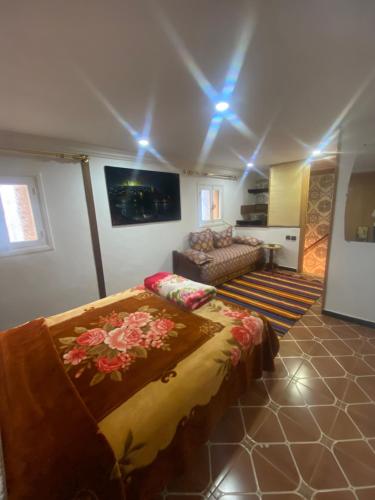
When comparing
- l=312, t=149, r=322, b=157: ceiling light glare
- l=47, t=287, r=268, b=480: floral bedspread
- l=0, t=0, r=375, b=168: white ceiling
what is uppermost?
l=0, t=0, r=375, b=168: white ceiling

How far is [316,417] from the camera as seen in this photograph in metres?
1.41

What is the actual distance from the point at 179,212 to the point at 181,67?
2667 millimetres

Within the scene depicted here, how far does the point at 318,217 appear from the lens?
488cm

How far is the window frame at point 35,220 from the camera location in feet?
7.31

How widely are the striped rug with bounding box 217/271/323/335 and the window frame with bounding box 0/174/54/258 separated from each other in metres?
2.62

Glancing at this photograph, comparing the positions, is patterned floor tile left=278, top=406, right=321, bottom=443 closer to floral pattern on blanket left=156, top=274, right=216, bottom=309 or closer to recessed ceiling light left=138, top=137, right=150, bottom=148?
floral pattern on blanket left=156, top=274, right=216, bottom=309

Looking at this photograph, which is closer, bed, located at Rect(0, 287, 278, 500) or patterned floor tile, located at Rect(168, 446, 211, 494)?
bed, located at Rect(0, 287, 278, 500)

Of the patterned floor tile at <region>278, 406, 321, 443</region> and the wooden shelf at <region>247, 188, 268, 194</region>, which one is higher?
the wooden shelf at <region>247, 188, 268, 194</region>

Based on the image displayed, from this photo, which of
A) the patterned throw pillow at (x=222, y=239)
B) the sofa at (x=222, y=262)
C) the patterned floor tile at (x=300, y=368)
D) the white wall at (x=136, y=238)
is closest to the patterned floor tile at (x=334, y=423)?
the patterned floor tile at (x=300, y=368)

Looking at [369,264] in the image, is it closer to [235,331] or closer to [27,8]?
[235,331]

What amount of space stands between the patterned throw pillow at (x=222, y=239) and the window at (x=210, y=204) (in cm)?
33

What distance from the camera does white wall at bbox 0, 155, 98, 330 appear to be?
2283 mm

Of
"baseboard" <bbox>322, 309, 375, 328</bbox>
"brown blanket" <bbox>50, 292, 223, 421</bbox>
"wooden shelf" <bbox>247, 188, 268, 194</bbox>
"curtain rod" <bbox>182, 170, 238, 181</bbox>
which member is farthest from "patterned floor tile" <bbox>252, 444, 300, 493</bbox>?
"wooden shelf" <bbox>247, 188, 268, 194</bbox>

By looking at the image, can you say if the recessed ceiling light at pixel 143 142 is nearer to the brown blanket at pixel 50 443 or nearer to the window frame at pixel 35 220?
the window frame at pixel 35 220
